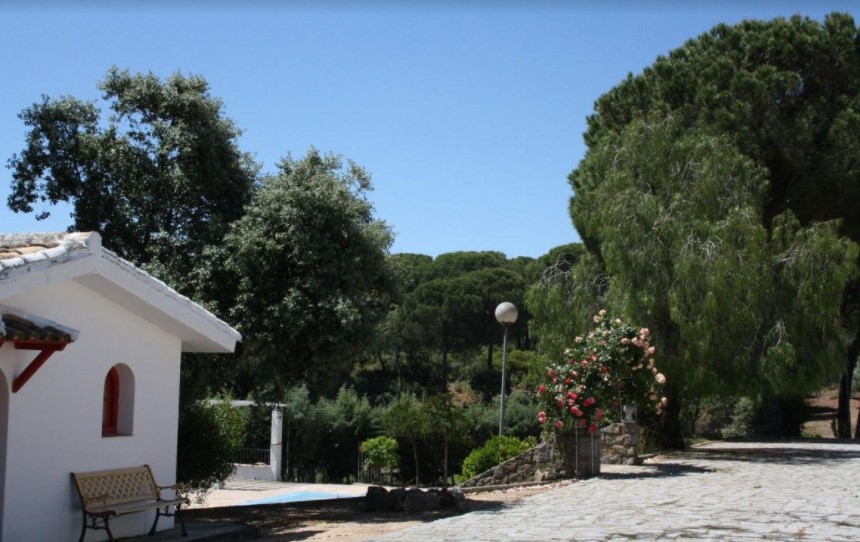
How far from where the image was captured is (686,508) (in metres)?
11.9

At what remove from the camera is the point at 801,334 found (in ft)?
67.1

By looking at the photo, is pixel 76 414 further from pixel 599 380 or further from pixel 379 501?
pixel 599 380

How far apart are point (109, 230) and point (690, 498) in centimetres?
1038

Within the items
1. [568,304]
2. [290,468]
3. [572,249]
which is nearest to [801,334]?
[568,304]

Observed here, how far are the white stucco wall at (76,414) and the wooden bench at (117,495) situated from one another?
0.44ft

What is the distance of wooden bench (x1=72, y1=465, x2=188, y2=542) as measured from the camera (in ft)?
33.2

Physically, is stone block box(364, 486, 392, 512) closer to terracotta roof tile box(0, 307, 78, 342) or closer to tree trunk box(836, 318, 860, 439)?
terracotta roof tile box(0, 307, 78, 342)

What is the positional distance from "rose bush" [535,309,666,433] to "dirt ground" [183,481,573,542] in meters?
1.27

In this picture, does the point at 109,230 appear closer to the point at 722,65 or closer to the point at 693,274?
the point at 693,274

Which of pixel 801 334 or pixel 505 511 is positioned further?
pixel 801 334

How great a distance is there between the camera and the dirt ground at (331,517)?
11.7 m

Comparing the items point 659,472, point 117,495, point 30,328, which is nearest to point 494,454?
point 659,472

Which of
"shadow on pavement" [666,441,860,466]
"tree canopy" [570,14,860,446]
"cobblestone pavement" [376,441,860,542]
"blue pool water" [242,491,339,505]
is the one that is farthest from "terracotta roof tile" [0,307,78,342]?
"blue pool water" [242,491,339,505]

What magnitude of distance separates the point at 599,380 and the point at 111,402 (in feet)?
29.2
